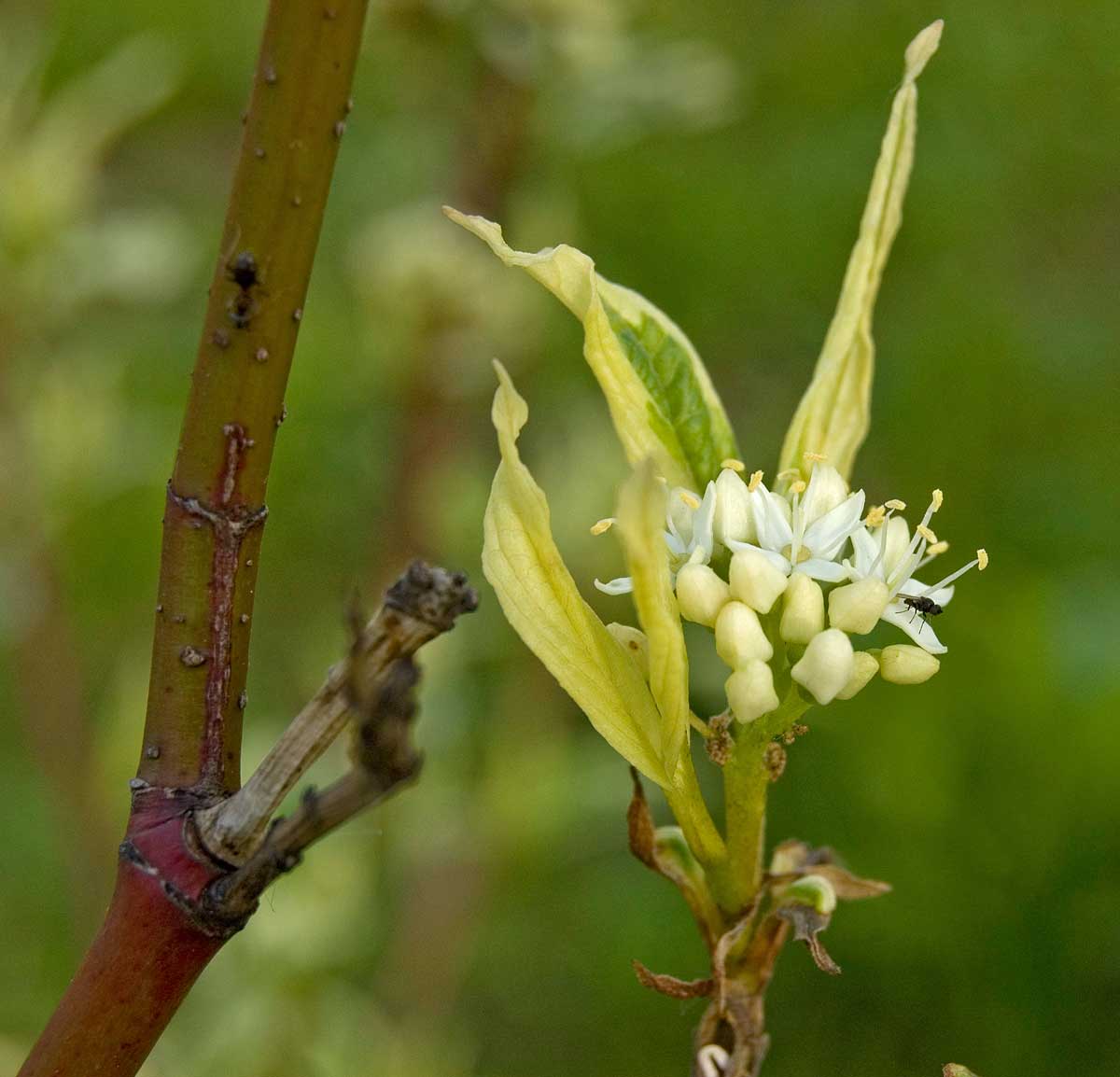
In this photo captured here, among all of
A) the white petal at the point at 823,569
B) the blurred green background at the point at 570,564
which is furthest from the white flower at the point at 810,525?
the blurred green background at the point at 570,564

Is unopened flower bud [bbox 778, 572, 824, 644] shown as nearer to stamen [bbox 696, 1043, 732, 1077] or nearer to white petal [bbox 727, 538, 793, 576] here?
white petal [bbox 727, 538, 793, 576]

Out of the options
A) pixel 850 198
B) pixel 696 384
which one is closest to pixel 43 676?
pixel 696 384

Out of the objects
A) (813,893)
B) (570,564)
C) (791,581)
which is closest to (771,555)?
(791,581)

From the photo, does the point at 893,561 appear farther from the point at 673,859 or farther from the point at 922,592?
the point at 673,859

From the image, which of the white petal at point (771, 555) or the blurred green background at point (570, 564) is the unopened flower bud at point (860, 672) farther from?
the blurred green background at point (570, 564)

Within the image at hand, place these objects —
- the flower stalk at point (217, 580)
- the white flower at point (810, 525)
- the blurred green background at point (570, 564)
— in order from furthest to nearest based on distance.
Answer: the blurred green background at point (570, 564) → the white flower at point (810, 525) → the flower stalk at point (217, 580)

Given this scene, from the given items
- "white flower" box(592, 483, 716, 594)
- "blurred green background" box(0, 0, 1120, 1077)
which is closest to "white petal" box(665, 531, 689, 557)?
"white flower" box(592, 483, 716, 594)
